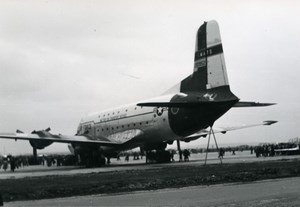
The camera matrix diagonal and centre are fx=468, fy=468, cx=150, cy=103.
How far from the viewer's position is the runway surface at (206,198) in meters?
11.8

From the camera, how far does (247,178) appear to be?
1994cm

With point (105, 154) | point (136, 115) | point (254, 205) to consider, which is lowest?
point (254, 205)

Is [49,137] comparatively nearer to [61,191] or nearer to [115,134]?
[115,134]

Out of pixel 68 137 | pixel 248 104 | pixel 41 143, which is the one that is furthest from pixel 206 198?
pixel 41 143

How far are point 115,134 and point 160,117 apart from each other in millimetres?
6892

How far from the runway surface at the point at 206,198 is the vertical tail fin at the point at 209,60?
51.3 ft

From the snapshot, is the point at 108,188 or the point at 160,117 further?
the point at 160,117

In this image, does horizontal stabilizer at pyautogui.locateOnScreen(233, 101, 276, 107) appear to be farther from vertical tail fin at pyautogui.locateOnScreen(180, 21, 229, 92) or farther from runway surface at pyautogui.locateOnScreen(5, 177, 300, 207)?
runway surface at pyautogui.locateOnScreen(5, 177, 300, 207)

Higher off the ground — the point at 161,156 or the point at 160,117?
the point at 160,117

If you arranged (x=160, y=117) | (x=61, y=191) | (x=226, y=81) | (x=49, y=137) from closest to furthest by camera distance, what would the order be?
(x=61, y=191) < (x=226, y=81) < (x=160, y=117) < (x=49, y=137)

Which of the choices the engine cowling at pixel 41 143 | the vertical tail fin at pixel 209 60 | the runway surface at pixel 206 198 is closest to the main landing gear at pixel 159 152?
the engine cowling at pixel 41 143

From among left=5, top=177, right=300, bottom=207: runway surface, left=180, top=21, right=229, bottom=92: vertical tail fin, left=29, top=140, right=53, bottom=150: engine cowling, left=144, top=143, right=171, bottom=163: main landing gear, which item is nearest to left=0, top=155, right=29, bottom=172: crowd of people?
left=29, top=140, right=53, bottom=150: engine cowling

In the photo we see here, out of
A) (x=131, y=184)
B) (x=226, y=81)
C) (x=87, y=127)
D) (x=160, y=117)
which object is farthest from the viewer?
(x=87, y=127)

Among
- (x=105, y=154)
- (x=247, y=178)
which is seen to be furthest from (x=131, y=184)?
(x=105, y=154)
